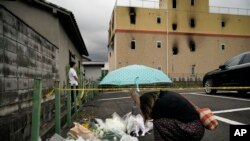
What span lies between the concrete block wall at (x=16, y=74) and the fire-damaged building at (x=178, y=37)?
31754 millimetres

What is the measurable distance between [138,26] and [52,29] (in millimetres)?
27778

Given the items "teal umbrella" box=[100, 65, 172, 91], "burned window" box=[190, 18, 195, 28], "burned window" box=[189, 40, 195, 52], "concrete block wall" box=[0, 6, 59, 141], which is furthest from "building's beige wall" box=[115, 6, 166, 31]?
"teal umbrella" box=[100, 65, 172, 91]

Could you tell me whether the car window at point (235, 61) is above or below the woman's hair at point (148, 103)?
above

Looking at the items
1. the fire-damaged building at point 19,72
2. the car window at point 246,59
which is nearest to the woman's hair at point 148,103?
the fire-damaged building at point 19,72

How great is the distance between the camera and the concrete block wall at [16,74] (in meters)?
4.46

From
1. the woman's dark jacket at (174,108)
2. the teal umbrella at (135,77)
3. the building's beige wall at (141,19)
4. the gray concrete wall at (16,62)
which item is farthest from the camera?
the building's beige wall at (141,19)

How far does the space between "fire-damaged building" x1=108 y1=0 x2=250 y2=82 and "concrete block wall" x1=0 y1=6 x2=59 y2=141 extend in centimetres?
3175

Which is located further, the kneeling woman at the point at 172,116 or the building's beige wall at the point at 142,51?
the building's beige wall at the point at 142,51

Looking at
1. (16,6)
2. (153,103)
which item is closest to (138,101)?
(153,103)

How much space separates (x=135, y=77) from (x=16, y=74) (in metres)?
3.06

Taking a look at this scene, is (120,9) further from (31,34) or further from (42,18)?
(31,34)

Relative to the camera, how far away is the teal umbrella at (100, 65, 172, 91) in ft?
11.6

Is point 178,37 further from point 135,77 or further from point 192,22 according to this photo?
point 135,77

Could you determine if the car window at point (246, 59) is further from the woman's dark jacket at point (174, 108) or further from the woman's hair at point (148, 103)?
the woman's hair at point (148, 103)
